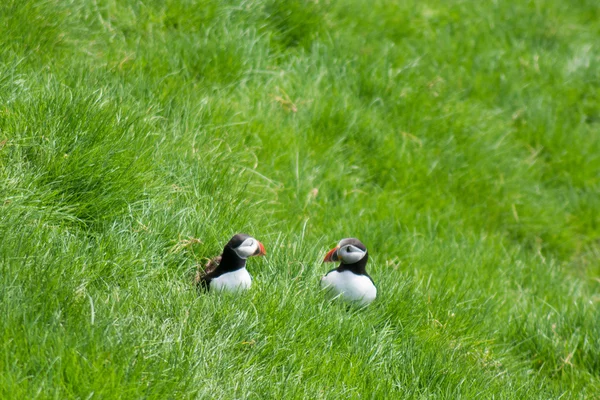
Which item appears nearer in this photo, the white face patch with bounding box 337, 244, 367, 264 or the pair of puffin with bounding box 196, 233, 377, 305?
the pair of puffin with bounding box 196, 233, 377, 305

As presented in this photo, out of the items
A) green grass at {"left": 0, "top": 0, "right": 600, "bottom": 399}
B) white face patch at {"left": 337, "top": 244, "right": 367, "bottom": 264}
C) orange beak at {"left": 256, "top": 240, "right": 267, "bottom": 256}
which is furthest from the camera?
white face patch at {"left": 337, "top": 244, "right": 367, "bottom": 264}

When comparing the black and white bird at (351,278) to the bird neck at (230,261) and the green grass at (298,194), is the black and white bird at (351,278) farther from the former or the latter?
the bird neck at (230,261)

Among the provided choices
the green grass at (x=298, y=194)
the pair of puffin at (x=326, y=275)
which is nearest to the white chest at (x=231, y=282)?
the pair of puffin at (x=326, y=275)

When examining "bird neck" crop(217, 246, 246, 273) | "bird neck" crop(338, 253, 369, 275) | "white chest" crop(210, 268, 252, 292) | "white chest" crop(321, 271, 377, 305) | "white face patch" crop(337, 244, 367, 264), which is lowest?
"white chest" crop(321, 271, 377, 305)

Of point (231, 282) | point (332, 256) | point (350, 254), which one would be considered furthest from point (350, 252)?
point (231, 282)

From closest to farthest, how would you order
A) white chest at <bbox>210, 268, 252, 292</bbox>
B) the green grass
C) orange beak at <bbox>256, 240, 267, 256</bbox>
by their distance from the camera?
the green grass < white chest at <bbox>210, 268, 252, 292</bbox> < orange beak at <bbox>256, 240, 267, 256</bbox>

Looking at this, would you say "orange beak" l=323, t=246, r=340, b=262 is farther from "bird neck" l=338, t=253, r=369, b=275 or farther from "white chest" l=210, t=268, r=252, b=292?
"white chest" l=210, t=268, r=252, b=292

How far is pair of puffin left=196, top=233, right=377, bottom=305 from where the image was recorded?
3566 mm

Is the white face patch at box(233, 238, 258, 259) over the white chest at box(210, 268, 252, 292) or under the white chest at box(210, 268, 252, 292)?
over

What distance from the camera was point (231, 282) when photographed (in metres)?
3.52

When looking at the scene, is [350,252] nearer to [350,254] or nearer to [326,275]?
[350,254]

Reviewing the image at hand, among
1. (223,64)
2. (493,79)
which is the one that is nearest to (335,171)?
(223,64)

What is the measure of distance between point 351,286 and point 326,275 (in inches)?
8.2

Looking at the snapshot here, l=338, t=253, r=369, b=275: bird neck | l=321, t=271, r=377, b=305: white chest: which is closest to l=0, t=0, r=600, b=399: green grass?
l=321, t=271, r=377, b=305: white chest
